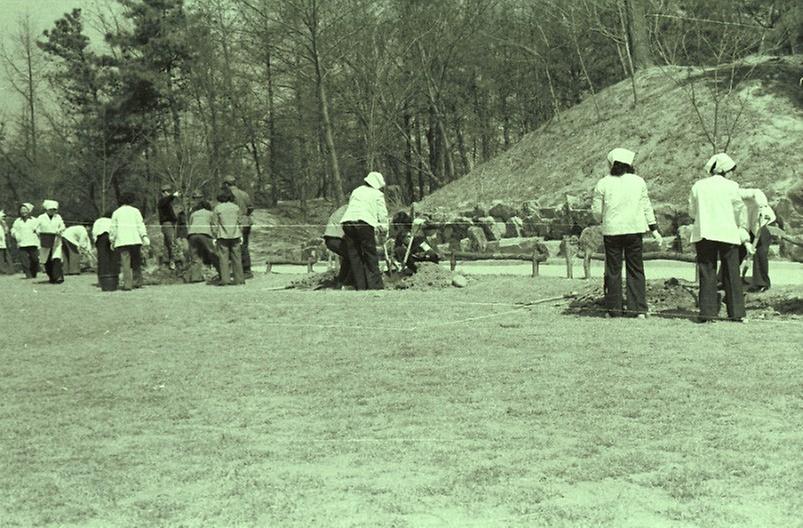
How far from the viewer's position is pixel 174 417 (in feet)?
23.0

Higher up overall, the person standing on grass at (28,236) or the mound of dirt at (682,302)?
the person standing on grass at (28,236)

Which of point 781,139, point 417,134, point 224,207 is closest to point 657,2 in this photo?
point 781,139

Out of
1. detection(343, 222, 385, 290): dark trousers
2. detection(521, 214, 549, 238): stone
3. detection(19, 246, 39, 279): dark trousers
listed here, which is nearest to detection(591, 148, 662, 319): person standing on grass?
detection(343, 222, 385, 290): dark trousers

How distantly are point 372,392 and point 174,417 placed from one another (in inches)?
56.3

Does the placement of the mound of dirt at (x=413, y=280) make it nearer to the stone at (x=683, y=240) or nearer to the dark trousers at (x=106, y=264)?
the dark trousers at (x=106, y=264)

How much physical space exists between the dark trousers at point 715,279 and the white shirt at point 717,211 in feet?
0.33

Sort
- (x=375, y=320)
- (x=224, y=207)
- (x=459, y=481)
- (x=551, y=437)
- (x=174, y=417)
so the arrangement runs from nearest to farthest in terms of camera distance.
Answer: (x=459, y=481)
(x=551, y=437)
(x=174, y=417)
(x=375, y=320)
(x=224, y=207)

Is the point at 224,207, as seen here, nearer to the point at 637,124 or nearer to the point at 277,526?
the point at 277,526

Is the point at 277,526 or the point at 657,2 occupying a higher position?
the point at 657,2

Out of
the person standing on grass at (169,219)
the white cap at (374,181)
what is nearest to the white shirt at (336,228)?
the white cap at (374,181)

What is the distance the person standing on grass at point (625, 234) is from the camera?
11.3 metres

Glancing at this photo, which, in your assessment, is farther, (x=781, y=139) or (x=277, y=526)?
(x=781, y=139)

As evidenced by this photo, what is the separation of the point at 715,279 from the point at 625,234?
1.06 meters

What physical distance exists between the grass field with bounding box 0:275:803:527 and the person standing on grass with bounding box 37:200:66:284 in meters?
11.1
